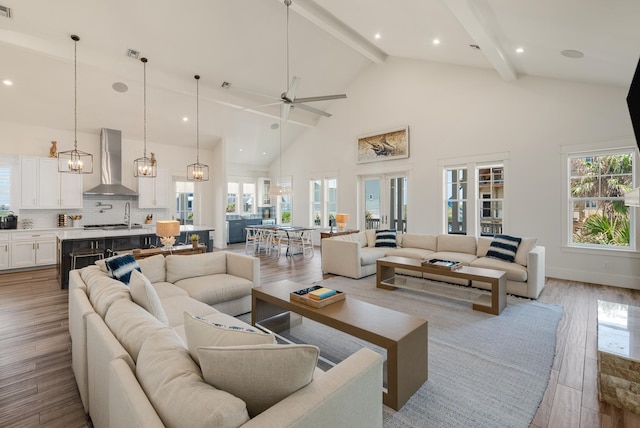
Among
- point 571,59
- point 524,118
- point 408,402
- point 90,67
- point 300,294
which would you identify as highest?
point 90,67

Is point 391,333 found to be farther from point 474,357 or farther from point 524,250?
point 524,250

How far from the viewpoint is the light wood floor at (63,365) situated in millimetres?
1972

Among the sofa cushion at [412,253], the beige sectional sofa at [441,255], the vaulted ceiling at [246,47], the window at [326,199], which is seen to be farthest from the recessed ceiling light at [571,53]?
the window at [326,199]

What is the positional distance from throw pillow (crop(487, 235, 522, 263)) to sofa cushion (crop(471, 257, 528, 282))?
0.30 feet

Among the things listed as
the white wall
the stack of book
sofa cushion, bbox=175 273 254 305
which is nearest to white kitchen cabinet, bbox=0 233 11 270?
sofa cushion, bbox=175 273 254 305

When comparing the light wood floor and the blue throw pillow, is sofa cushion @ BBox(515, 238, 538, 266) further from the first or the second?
the blue throw pillow

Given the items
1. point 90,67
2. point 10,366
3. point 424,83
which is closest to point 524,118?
point 424,83

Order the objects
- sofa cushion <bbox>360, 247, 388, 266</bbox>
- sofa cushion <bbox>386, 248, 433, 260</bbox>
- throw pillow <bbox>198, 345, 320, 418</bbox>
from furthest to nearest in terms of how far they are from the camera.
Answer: sofa cushion <bbox>360, 247, 388, 266</bbox> → sofa cushion <bbox>386, 248, 433, 260</bbox> → throw pillow <bbox>198, 345, 320, 418</bbox>

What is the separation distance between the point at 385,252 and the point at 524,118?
3.61m

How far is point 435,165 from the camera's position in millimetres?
6918

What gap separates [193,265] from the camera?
3648mm

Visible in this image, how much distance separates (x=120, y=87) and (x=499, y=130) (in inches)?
309

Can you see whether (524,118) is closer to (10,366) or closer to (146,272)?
(146,272)

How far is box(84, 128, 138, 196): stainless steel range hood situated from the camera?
738cm
